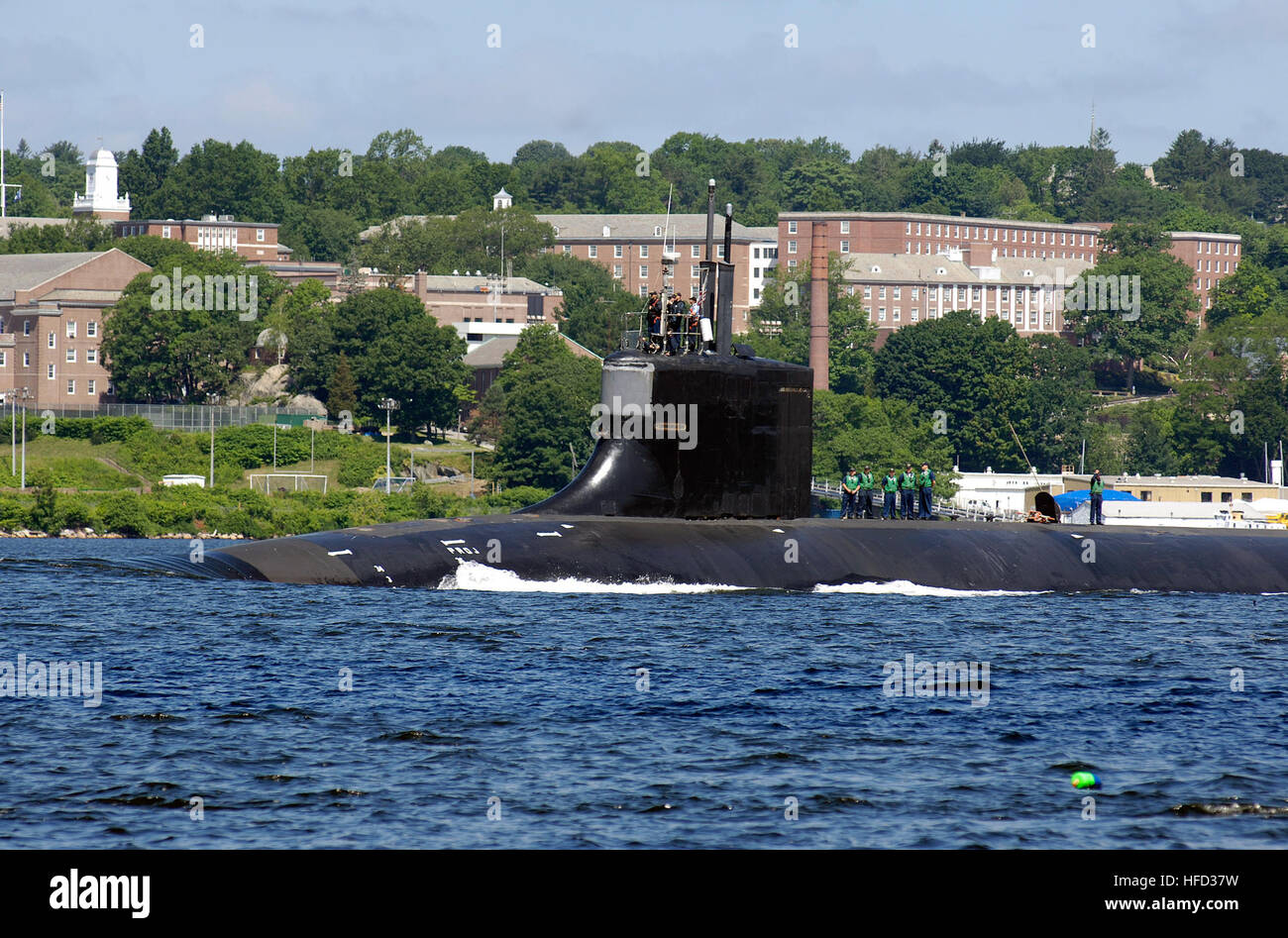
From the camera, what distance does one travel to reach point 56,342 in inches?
5172

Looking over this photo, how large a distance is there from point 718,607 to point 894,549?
6593 millimetres

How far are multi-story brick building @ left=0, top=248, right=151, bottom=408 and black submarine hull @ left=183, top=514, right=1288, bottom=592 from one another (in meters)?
95.1

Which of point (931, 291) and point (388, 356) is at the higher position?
point (931, 291)

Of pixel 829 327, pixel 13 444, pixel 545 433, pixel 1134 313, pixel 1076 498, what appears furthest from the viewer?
pixel 1134 313

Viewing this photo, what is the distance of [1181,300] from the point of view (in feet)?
611

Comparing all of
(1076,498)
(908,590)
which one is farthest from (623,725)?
(1076,498)

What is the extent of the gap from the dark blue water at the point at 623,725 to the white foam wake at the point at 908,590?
43.0 inches

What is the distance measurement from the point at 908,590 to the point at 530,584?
8.44m

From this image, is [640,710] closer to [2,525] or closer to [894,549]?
[894,549]

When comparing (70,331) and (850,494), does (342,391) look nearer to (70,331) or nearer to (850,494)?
(70,331)

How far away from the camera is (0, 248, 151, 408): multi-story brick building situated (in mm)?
130375

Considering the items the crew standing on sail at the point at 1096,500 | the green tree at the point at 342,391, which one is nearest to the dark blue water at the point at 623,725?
the crew standing on sail at the point at 1096,500

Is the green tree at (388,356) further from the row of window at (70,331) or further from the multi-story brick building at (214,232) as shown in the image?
the multi-story brick building at (214,232)

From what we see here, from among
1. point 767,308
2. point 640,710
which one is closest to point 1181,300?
point 767,308
